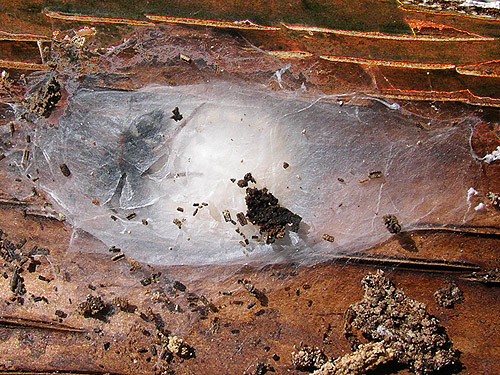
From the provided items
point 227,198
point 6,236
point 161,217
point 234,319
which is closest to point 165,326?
point 234,319

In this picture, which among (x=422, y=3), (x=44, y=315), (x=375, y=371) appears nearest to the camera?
(x=375, y=371)

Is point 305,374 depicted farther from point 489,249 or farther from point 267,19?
point 267,19

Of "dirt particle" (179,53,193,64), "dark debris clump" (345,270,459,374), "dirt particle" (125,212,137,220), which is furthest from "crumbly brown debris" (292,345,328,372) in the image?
"dirt particle" (179,53,193,64)

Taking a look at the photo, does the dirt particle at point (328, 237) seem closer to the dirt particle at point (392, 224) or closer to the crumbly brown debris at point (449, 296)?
the dirt particle at point (392, 224)

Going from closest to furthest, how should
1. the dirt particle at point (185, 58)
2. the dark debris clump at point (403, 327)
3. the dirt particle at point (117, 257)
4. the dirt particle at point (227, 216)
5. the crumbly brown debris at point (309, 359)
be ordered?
the dark debris clump at point (403, 327) < the crumbly brown debris at point (309, 359) < the dirt particle at point (227, 216) < the dirt particle at point (117, 257) < the dirt particle at point (185, 58)

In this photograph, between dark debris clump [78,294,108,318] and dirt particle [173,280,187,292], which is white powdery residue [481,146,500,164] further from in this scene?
dark debris clump [78,294,108,318]

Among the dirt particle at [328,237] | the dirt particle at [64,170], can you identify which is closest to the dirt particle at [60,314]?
the dirt particle at [64,170]
